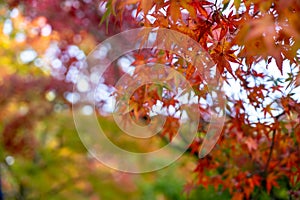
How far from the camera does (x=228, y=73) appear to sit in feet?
7.14

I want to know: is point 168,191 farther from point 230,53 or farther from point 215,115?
point 230,53

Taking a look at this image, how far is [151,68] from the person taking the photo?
2.02 meters

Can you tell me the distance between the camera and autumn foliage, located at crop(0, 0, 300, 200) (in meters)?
1.30

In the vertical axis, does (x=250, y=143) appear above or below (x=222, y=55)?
below

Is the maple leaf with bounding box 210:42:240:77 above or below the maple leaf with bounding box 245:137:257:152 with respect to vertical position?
above

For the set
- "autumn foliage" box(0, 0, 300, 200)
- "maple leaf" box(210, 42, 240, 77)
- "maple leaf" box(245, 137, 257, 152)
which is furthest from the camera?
"maple leaf" box(245, 137, 257, 152)

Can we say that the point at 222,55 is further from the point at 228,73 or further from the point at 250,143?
the point at 250,143

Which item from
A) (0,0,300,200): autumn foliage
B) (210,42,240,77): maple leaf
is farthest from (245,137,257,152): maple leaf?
(210,42,240,77): maple leaf

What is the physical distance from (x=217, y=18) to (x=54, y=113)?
370 centimetres

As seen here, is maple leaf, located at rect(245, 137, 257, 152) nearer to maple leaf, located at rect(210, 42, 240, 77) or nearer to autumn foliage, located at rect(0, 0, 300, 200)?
autumn foliage, located at rect(0, 0, 300, 200)

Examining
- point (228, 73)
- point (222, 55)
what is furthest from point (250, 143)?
point (222, 55)

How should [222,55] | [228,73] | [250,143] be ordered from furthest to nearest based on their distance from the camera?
[250,143] < [228,73] < [222,55]

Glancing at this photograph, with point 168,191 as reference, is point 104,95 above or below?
above

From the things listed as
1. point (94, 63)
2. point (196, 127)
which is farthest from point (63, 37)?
point (196, 127)
